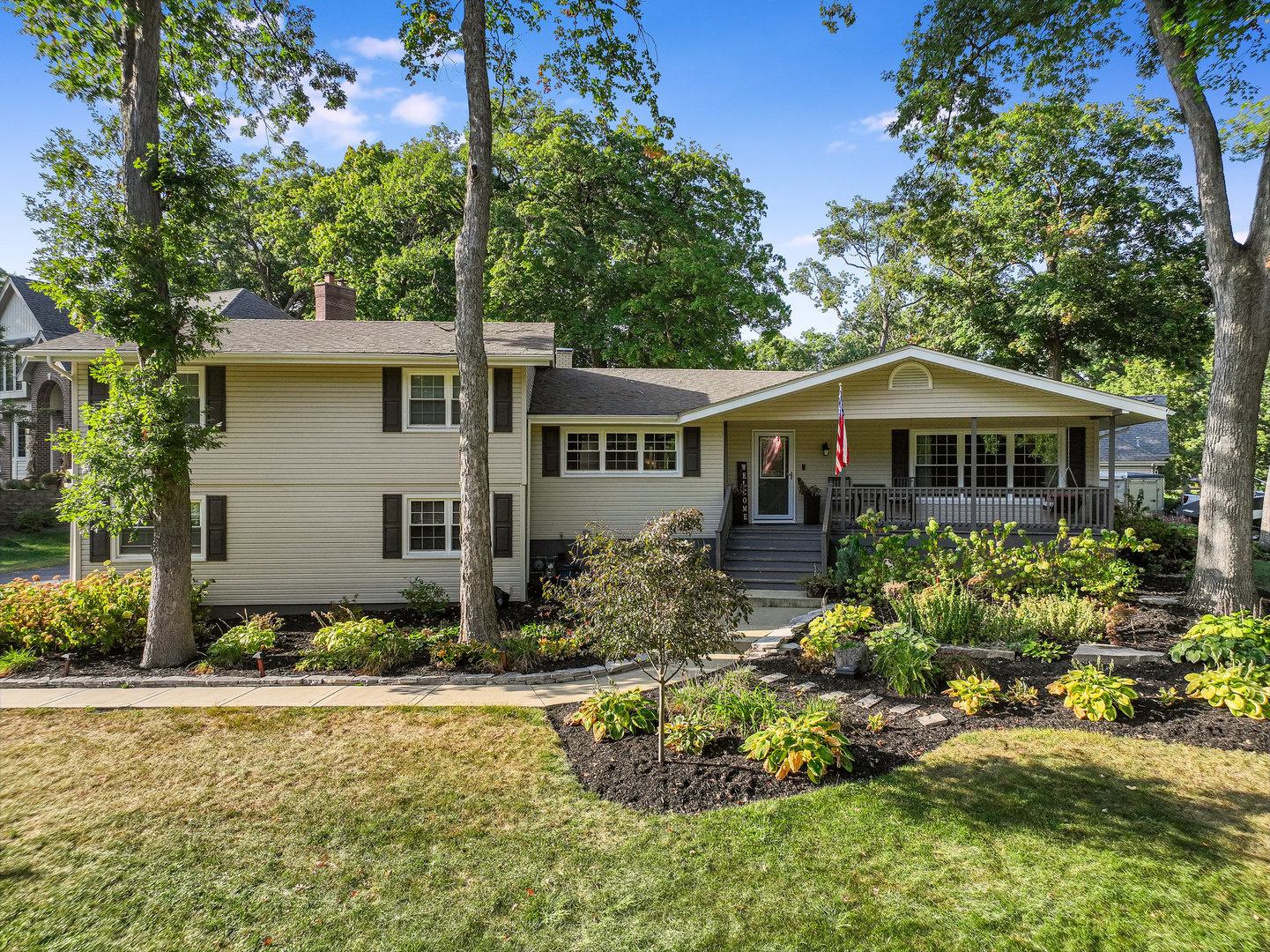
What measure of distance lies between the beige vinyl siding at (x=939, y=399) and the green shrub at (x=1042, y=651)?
6.10 m

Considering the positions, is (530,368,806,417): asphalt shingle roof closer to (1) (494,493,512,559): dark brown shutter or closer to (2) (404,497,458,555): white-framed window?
(1) (494,493,512,559): dark brown shutter

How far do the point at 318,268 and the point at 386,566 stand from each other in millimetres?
15708

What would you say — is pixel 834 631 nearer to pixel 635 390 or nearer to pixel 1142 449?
pixel 635 390

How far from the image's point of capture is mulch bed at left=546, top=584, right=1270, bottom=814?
4590mm

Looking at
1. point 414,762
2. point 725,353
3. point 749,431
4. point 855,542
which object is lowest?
point 414,762

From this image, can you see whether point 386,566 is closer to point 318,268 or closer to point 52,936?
point 52,936

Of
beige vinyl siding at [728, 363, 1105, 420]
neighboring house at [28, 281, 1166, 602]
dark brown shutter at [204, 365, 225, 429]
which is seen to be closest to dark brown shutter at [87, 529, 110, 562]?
neighboring house at [28, 281, 1166, 602]

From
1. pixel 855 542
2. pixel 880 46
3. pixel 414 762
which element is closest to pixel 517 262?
pixel 880 46

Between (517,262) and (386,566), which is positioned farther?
(517,262)

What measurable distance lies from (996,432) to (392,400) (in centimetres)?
1264

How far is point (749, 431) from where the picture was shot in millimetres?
14672

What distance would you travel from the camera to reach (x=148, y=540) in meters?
11.5

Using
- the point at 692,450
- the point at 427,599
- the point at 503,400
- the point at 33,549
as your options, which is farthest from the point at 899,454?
the point at 33,549

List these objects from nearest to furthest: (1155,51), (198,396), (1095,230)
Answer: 1. (1155,51)
2. (198,396)
3. (1095,230)
